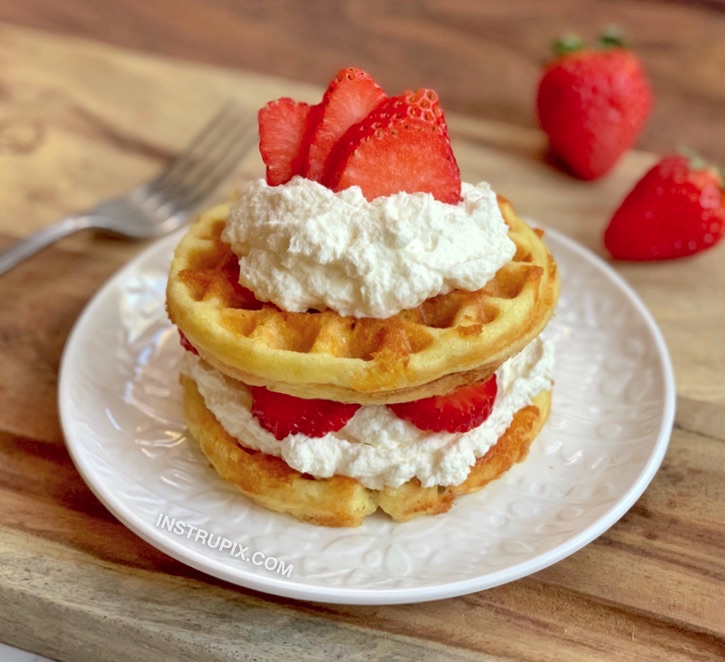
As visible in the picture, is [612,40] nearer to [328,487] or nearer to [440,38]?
[440,38]

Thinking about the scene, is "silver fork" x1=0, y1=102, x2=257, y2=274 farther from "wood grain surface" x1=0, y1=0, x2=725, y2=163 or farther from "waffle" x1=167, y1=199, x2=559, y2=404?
"waffle" x1=167, y1=199, x2=559, y2=404

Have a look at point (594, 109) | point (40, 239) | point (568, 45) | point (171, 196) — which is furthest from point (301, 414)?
point (568, 45)

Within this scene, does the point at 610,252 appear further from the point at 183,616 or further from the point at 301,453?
the point at 183,616

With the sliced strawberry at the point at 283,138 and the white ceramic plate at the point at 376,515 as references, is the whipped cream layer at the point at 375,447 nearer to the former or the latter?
the white ceramic plate at the point at 376,515

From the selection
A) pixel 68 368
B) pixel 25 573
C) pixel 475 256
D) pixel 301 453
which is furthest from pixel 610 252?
pixel 25 573

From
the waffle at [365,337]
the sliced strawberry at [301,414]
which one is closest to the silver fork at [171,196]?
the waffle at [365,337]

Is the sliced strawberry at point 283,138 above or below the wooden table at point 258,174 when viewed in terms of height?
above

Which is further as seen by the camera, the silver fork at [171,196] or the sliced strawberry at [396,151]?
the silver fork at [171,196]
